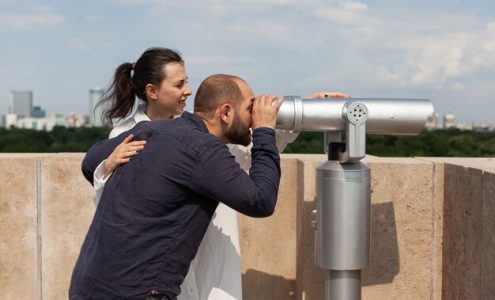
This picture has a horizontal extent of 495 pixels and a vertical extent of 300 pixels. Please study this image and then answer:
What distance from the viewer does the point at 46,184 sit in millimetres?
4074

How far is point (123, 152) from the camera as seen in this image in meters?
2.34

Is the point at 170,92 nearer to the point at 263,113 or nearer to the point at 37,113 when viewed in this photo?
the point at 263,113

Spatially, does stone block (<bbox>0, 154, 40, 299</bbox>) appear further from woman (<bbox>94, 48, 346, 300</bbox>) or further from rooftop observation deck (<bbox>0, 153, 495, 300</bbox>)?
woman (<bbox>94, 48, 346, 300</bbox>)

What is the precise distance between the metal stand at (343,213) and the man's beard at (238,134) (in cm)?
46

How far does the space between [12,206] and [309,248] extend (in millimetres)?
1675

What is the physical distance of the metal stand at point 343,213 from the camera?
277 centimetres

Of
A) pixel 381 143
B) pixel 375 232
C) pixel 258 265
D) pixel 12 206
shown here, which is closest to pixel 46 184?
pixel 12 206

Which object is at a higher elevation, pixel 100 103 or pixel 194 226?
pixel 100 103

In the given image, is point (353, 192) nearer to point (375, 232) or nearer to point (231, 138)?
point (231, 138)

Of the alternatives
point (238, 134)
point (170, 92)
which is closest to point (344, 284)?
point (238, 134)

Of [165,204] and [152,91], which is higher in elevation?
[152,91]

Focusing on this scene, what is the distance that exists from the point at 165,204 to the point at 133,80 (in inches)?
49.3

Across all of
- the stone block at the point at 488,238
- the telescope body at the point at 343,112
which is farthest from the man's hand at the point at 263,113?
the stone block at the point at 488,238

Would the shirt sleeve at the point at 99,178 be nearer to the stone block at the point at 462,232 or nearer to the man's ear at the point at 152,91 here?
the man's ear at the point at 152,91
